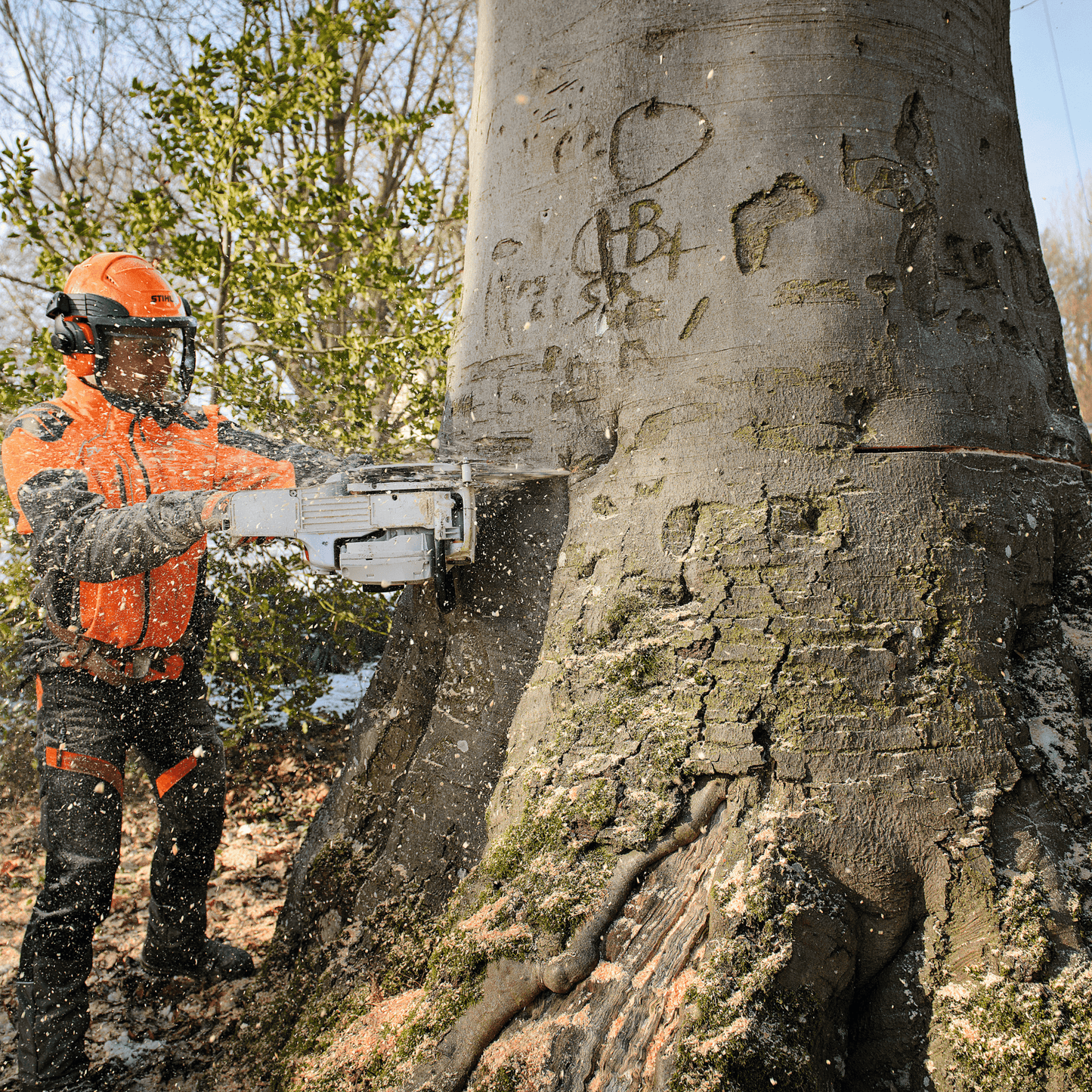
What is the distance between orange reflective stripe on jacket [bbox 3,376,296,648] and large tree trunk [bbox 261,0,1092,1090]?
3.36 feet

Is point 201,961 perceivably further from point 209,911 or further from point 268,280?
point 268,280

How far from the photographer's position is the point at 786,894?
126 centimetres

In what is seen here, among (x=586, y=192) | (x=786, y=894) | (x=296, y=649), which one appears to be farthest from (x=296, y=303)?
(x=786, y=894)

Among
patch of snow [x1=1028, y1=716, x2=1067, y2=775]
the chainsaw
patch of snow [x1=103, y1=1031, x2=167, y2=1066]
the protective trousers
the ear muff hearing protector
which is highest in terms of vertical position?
the ear muff hearing protector

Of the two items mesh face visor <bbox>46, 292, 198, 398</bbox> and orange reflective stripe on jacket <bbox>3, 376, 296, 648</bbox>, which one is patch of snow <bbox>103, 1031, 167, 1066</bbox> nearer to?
orange reflective stripe on jacket <bbox>3, 376, 296, 648</bbox>

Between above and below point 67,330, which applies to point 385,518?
below

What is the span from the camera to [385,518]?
1984mm

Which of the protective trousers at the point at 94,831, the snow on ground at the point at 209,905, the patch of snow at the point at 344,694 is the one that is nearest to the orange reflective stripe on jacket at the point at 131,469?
the protective trousers at the point at 94,831

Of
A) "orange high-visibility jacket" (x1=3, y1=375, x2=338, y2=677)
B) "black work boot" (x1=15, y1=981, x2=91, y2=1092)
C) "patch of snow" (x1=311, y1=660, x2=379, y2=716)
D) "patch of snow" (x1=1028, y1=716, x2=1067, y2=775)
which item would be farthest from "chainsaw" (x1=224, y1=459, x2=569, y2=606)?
"patch of snow" (x1=311, y1=660, x2=379, y2=716)

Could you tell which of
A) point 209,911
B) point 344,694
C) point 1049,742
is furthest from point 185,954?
point 344,694

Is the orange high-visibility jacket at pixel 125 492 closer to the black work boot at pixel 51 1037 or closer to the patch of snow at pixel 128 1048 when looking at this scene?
the black work boot at pixel 51 1037

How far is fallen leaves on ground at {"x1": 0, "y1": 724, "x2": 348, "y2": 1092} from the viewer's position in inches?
94.0

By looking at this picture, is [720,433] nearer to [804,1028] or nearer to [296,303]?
[804,1028]

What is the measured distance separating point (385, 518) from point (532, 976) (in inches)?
43.2
